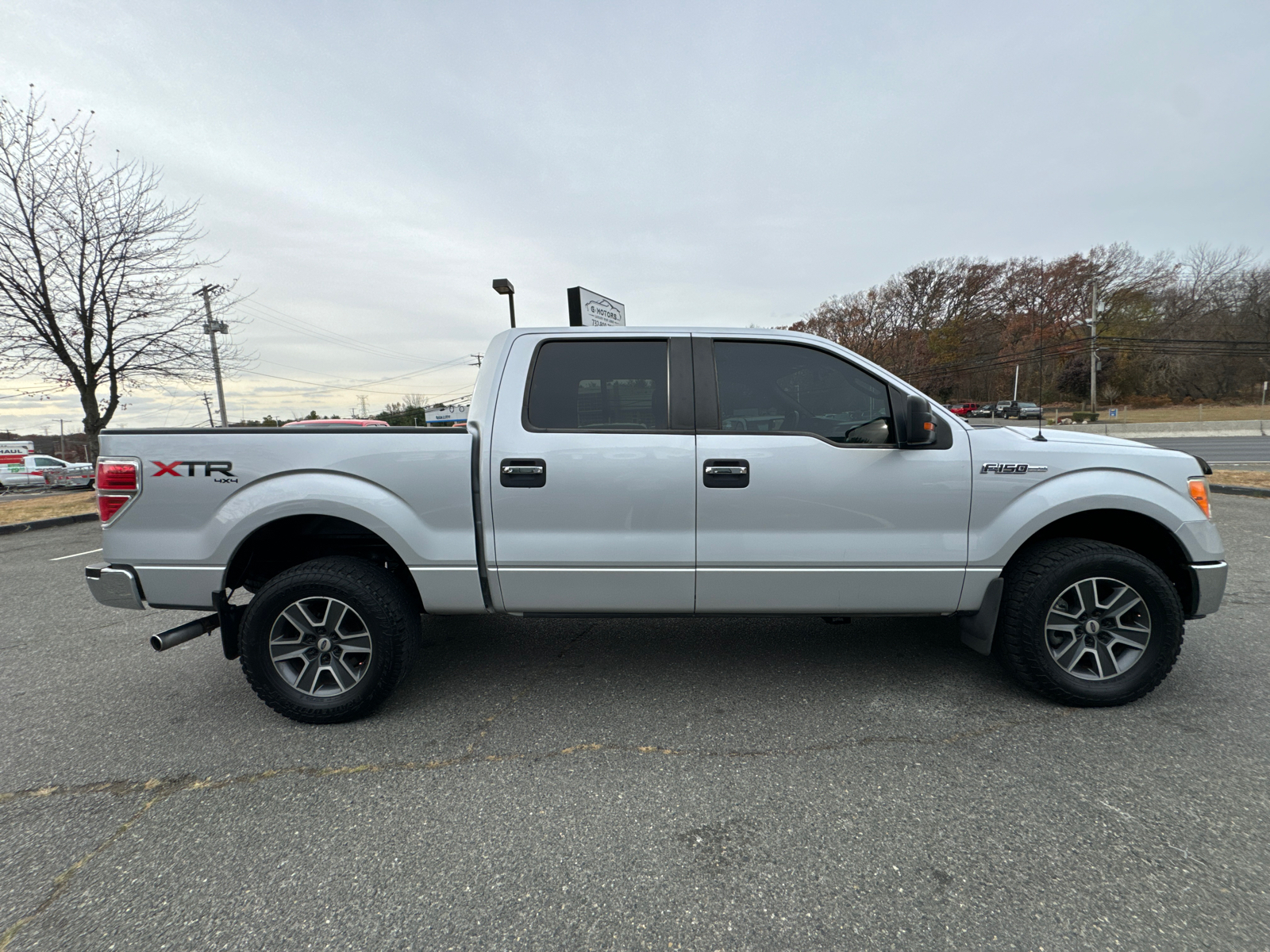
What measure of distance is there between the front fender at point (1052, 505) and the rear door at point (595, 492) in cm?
142

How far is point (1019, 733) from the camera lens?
8.81 ft

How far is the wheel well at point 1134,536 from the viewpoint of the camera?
2980mm

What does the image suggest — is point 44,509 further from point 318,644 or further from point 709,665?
point 709,665

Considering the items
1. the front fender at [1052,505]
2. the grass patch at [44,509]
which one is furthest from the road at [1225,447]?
the grass patch at [44,509]

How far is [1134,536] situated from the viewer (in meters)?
3.20

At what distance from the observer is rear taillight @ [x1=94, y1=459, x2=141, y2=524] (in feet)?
9.16

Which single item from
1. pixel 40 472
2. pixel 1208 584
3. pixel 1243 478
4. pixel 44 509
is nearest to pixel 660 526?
pixel 1208 584

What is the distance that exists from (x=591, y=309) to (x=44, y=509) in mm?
11786

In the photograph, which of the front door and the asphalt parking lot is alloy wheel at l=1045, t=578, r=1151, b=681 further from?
the front door

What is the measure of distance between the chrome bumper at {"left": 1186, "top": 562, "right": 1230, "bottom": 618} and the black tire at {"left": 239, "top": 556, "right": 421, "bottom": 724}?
3.89 metres

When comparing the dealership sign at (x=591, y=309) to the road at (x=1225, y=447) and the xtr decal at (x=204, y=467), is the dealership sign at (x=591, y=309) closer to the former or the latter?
the xtr decal at (x=204, y=467)

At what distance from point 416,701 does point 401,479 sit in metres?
1.22

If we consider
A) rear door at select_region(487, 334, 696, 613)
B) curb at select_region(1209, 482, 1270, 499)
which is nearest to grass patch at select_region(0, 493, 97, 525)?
rear door at select_region(487, 334, 696, 613)

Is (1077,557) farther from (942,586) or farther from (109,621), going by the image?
(109,621)
